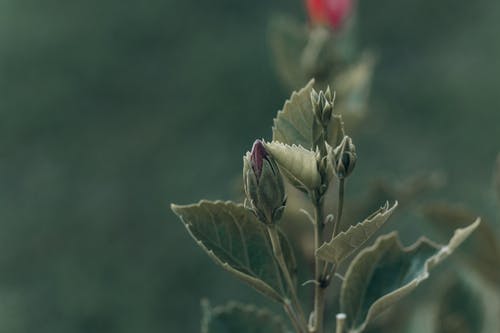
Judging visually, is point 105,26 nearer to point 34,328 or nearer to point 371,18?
point 371,18

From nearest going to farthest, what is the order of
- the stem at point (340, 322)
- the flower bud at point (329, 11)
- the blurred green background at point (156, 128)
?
the stem at point (340, 322)
the flower bud at point (329, 11)
the blurred green background at point (156, 128)

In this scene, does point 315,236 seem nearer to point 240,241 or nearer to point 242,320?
point 240,241

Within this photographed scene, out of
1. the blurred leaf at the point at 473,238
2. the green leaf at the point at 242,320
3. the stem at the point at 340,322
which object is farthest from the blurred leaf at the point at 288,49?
the stem at the point at 340,322

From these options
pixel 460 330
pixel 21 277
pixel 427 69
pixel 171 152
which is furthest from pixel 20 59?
A: pixel 460 330

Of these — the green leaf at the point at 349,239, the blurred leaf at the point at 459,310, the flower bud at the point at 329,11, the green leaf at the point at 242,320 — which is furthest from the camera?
the flower bud at the point at 329,11

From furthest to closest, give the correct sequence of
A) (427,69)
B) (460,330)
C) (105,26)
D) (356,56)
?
(105,26) < (427,69) < (356,56) < (460,330)

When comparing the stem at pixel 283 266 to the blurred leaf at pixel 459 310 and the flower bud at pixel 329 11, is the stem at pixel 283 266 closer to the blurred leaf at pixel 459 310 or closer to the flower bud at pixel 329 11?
the blurred leaf at pixel 459 310
